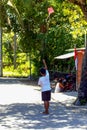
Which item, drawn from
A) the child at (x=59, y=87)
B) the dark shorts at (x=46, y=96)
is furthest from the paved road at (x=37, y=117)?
the child at (x=59, y=87)

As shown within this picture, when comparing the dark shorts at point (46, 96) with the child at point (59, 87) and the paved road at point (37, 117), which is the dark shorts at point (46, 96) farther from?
the child at point (59, 87)

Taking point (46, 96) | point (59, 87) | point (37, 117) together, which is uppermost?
point (46, 96)

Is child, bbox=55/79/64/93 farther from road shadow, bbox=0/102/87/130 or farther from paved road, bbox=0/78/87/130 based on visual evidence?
road shadow, bbox=0/102/87/130

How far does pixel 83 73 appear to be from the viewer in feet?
56.9

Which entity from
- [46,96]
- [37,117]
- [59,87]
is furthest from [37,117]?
[59,87]

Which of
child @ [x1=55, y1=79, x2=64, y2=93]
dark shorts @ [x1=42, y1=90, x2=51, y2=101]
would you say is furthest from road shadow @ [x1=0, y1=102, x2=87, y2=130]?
child @ [x1=55, y1=79, x2=64, y2=93]

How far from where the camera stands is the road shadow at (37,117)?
39.6 ft

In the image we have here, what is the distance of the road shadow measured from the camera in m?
12.1

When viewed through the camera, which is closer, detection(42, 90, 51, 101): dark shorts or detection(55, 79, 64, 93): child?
detection(42, 90, 51, 101): dark shorts

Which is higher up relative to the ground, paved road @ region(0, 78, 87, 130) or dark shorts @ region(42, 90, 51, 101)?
dark shorts @ region(42, 90, 51, 101)

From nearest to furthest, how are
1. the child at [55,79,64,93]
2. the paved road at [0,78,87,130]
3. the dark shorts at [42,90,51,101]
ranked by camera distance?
the paved road at [0,78,87,130] < the dark shorts at [42,90,51,101] < the child at [55,79,64,93]

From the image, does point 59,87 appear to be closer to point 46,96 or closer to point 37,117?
point 46,96

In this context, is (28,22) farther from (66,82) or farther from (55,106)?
(55,106)

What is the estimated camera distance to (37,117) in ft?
44.9
